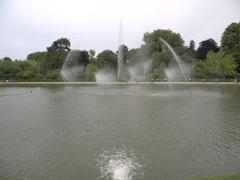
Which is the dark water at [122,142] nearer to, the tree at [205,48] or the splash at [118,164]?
the splash at [118,164]

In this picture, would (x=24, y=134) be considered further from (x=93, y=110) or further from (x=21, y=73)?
(x=21, y=73)

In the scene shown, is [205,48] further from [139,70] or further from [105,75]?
[105,75]

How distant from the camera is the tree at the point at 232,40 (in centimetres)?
7050

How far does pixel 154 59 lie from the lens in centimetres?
7325

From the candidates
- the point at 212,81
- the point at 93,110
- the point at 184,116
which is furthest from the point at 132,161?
the point at 212,81

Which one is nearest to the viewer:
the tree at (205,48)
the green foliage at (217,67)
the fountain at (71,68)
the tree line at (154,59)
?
the green foliage at (217,67)

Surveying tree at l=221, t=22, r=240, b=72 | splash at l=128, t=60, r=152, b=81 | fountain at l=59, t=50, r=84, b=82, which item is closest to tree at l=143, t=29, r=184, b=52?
splash at l=128, t=60, r=152, b=81

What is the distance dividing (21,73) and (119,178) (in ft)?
265

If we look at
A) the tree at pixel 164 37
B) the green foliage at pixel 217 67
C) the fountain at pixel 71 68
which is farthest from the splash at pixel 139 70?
the fountain at pixel 71 68

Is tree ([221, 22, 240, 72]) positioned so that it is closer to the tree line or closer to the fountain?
the tree line

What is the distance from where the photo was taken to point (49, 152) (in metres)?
12.2

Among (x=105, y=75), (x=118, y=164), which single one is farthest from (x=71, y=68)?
(x=118, y=164)

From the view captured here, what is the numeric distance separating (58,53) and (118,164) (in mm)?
80688

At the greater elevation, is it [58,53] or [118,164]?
[58,53]
